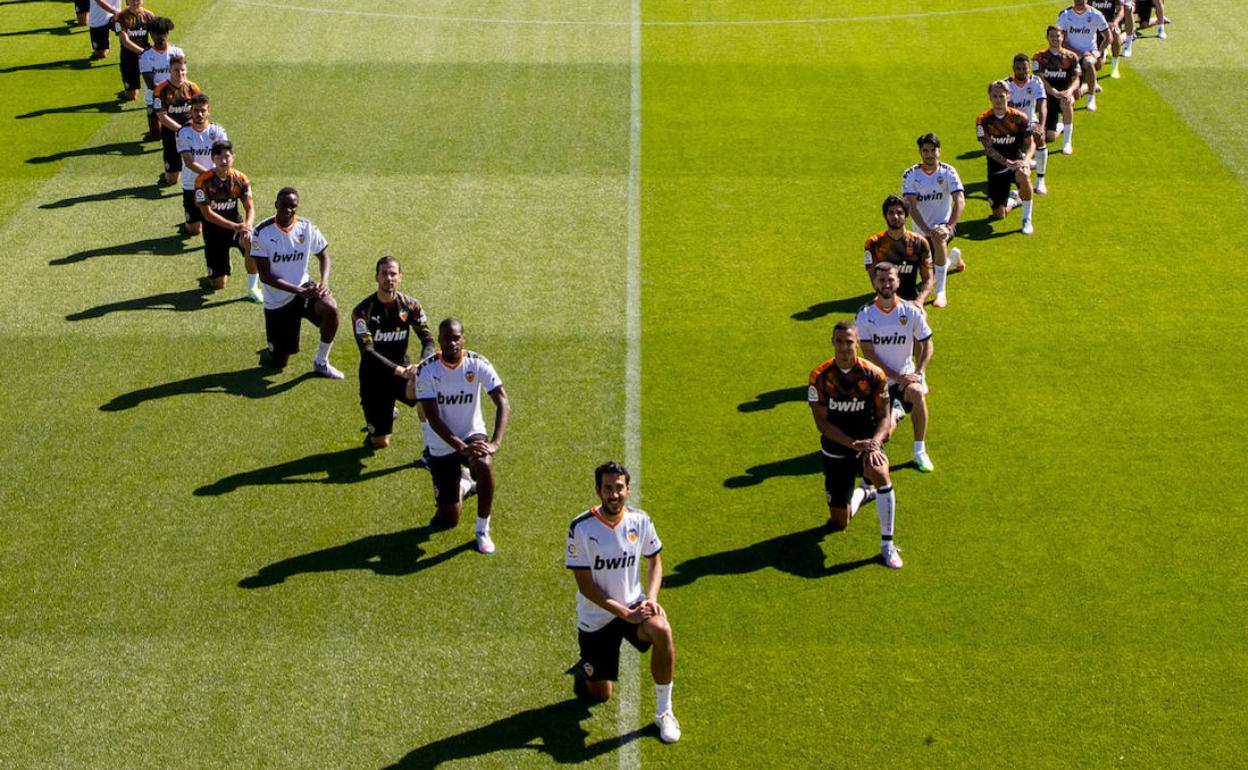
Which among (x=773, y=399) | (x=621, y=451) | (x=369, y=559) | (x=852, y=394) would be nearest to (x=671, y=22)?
(x=773, y=399)

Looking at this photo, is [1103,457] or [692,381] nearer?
[1103,457]

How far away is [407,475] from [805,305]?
20.2ft

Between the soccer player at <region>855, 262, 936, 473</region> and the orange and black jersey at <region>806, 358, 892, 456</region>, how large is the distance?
4.07 feet

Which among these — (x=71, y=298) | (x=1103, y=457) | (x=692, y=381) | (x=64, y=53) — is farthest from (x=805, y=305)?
(x=64, y=53)

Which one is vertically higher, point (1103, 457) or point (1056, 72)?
point (1056, 72)

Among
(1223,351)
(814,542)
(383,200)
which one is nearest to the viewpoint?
(814,542)

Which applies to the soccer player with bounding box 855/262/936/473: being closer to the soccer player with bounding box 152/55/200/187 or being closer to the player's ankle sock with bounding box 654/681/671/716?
the player's ankle sock with bounding box 654/681/671/716

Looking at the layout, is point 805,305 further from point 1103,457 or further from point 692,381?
point 1103,457

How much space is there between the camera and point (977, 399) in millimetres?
15734

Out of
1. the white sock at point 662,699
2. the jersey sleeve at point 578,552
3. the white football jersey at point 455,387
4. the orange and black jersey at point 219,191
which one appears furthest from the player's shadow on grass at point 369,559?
the orange and black jersey at point 219,191

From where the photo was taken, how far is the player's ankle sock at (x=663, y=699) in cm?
1055

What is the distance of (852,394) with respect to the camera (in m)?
12.7

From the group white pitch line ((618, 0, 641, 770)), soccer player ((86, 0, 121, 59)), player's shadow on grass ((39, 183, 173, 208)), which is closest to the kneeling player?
white pitch line ((618, 0, 641, 770))

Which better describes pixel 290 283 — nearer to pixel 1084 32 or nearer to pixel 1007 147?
pixel 1007 147
